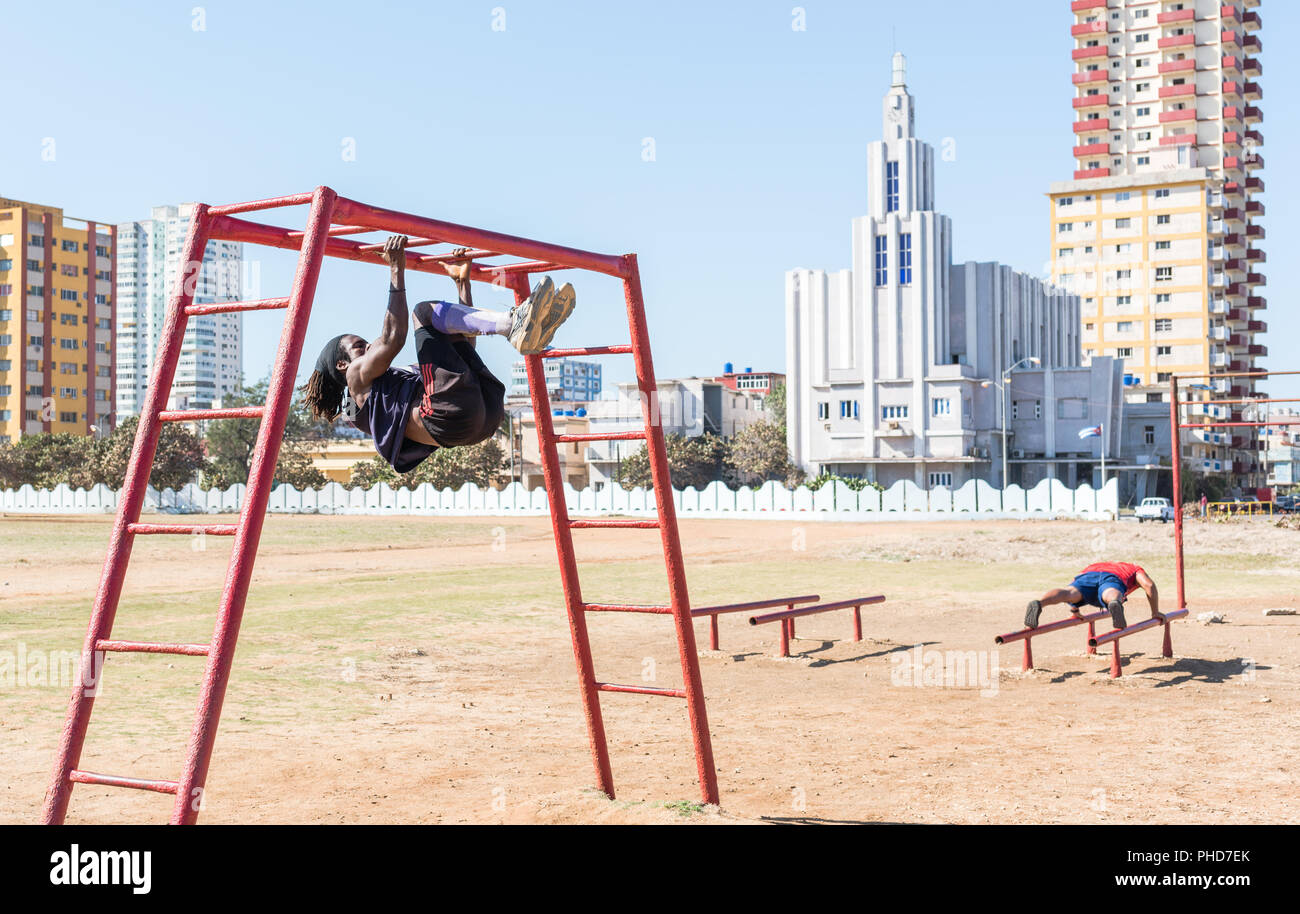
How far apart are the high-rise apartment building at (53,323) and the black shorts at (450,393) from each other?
11069 cm

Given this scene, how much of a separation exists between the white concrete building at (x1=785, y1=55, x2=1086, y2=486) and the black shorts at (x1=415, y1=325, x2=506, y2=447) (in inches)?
2787

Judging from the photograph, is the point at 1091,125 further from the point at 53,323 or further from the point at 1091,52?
the point at 53,323

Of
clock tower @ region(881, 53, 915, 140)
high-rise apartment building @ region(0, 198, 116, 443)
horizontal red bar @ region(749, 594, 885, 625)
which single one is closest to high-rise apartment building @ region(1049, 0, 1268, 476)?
clock tower @ region(881, 53, 915, 140)

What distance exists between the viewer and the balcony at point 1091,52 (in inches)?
4331

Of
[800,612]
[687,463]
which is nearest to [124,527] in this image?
[800,612]

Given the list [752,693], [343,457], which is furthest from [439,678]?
[343,457]

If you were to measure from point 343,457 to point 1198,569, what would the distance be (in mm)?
85527

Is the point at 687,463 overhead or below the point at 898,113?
below

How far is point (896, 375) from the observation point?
75938 mm

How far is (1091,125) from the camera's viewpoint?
111 metres

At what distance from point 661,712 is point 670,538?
4640 mm

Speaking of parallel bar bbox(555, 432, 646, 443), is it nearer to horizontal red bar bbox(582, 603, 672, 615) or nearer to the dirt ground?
horizontal red bar bbox(582, 603, 672, 615)

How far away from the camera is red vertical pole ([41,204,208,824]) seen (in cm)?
461
